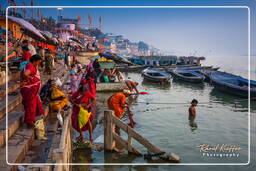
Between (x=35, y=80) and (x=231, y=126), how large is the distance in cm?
894

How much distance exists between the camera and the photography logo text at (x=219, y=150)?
7.32 meters

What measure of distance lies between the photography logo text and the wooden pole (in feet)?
9.80

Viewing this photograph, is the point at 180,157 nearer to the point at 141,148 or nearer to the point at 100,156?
the point at 141,148

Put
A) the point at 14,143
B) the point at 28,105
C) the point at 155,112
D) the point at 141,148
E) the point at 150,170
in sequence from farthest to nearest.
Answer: the point at 155,112 < the point at 141,148 < the point at 150,170 < the point at 28,105 < the point at 14,143

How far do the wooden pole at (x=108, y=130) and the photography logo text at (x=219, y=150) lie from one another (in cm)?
299

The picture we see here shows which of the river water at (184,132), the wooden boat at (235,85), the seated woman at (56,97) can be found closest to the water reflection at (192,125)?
the river water at (184,132)

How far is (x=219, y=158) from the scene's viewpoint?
7016mm

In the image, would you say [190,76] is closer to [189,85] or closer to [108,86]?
[189,85]

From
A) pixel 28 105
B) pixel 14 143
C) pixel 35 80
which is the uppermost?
pixel 35 80

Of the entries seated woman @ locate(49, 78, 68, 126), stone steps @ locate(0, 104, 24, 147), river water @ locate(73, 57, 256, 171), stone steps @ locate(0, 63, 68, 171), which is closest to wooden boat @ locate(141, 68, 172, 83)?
river water @ locate(73, 57, 256, 171)


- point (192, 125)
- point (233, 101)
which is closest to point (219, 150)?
point (192, 125)

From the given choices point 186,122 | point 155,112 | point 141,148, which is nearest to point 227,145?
point 186,122

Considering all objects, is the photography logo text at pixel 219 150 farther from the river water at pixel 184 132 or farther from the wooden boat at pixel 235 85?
the wooden boat at pixel 235 85

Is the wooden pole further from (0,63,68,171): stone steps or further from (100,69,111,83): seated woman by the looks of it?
(100,69,111,83): seated woman
